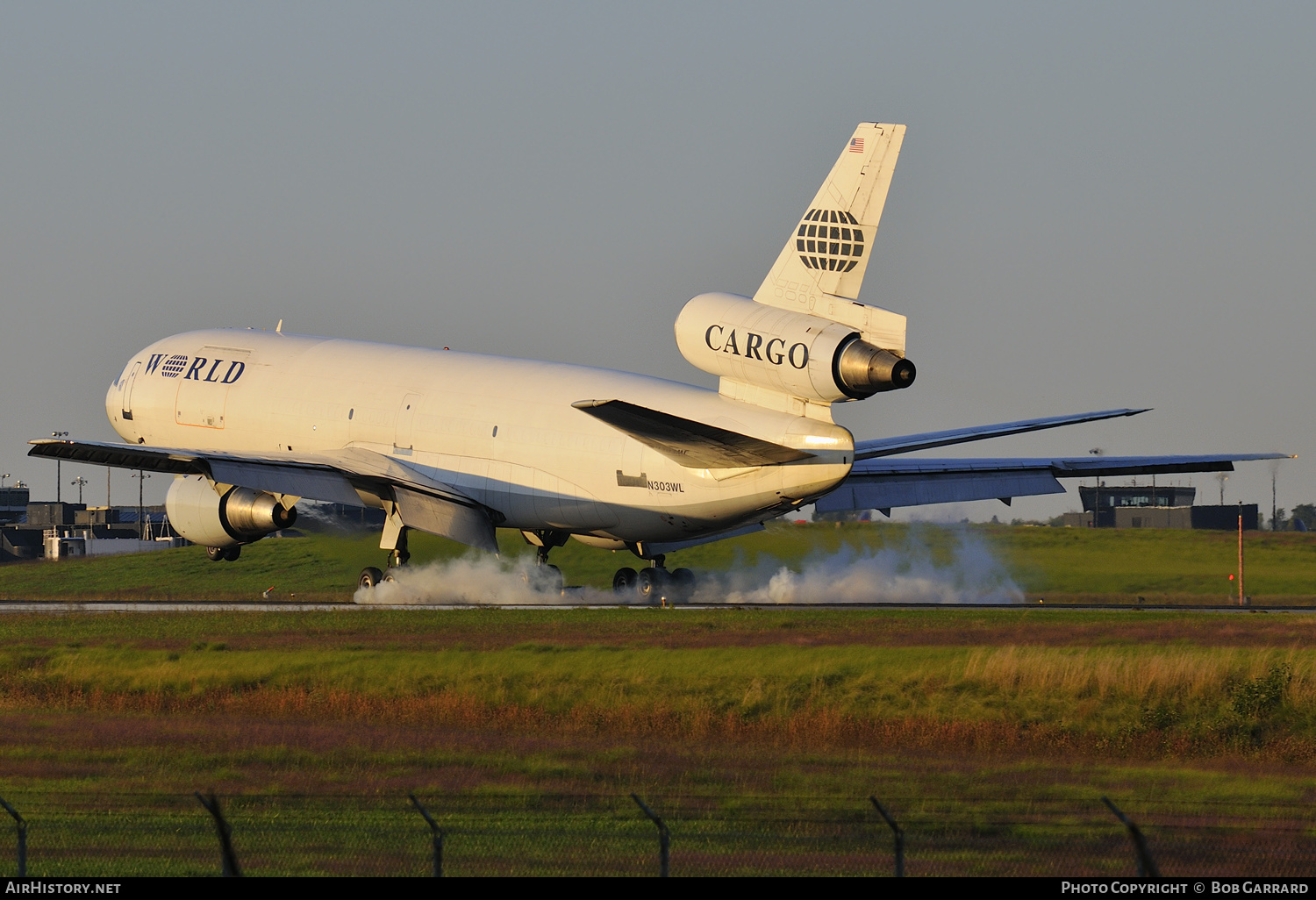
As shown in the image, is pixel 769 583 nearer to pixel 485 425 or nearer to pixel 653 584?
pixel 653 584

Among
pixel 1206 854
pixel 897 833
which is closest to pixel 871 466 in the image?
pixel 1206 854

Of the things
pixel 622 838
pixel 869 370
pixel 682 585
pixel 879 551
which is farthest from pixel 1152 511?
pixel 622 838

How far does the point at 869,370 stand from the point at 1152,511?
79940mm

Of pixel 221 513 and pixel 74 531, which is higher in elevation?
pixel 221 513

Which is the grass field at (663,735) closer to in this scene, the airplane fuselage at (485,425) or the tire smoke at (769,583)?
the tire smoke at (769,583)

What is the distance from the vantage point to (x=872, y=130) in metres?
38.8

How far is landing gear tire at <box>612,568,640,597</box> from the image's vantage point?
53.8 metres

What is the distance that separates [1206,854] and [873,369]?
65.3 feet

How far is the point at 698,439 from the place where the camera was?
42.9 m

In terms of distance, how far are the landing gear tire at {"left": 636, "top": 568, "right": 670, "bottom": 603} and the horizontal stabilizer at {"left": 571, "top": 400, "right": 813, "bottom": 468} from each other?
30.1ft

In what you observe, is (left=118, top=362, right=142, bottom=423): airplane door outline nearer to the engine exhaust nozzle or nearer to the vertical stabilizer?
the vertical stabilizer

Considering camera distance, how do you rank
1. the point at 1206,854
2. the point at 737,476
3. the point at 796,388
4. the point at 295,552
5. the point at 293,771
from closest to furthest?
the point at 1206,854 < the point at 293,771 < the point at 796,388 < the point at 737,476 < the point at 295,552

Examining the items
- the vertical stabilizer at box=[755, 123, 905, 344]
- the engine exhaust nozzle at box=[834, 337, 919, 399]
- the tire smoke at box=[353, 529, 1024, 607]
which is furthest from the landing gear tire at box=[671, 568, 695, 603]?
the engine exhaust nozzle at box=[834, 337, 919, 399]

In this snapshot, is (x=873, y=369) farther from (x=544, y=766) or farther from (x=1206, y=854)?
(x=1206, y=854)
